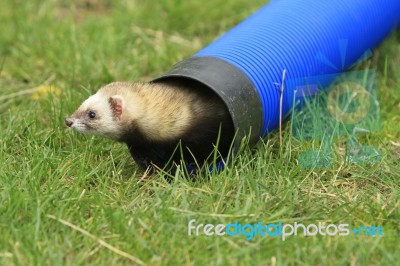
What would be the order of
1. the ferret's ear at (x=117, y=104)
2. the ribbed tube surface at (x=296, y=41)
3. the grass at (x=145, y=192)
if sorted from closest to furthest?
the grass at (x=145, y=192) → the ferret's ear at (x=117, y=104) → the ribbed tube surface at (x=296, y=41)

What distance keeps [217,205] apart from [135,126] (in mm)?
541

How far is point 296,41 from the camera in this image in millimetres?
3459

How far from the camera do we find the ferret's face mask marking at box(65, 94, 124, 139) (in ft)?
9.74

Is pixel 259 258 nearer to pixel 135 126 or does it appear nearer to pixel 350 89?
pixel 135 126

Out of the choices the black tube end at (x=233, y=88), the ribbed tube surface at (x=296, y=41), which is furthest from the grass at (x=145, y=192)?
the ribbed tube surface at (x=296, y=41)

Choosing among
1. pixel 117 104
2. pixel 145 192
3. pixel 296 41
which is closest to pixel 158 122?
pixel 117 104

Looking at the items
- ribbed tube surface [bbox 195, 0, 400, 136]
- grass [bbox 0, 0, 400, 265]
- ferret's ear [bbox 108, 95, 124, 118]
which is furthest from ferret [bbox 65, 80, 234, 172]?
ribbed tube surface [bbox 195, 0, 400, 136]

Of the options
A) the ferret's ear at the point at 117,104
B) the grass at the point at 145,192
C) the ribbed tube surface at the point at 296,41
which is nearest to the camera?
the grass at the point at 145,192

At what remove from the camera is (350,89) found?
12.7ft

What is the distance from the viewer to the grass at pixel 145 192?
7.96ft

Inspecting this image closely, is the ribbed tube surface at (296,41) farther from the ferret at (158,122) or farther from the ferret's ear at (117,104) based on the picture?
the ferret's ear at (117,104)

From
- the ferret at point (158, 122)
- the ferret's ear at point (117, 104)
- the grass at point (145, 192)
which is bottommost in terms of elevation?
the grass at point (145, 192)

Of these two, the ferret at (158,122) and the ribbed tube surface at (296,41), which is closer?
the ferret at (158,122)

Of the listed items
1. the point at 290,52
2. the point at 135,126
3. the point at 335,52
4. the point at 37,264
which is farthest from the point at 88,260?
the point at 335,52
